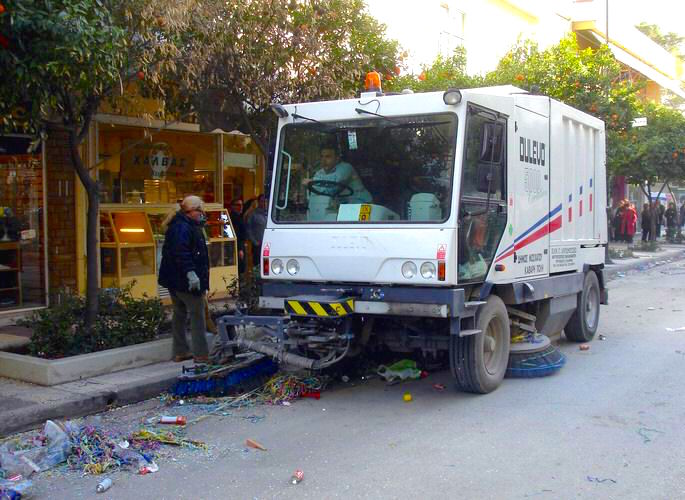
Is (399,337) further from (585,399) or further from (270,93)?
(270,93)

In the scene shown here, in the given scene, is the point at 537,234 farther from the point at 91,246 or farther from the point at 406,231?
the point at 91,246

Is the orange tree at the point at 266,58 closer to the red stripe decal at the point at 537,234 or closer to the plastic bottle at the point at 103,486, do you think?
the red stripe decal at the point at 537,234

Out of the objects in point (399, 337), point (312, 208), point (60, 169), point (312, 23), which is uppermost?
point (312, 23)

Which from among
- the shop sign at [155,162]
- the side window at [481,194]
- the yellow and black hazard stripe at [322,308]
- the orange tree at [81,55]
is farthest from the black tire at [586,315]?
the shop sign at [155,162]

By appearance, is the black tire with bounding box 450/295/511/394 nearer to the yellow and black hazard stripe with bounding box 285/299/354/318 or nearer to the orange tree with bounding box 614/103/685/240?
the yellow and black hazard stripe with bounding box 285/299/354/318

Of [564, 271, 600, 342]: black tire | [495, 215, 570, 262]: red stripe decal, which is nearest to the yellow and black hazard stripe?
[495, 215, 570, 262]: red stripe decal

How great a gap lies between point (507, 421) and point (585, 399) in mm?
1153

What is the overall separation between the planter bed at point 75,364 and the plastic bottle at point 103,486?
246cm

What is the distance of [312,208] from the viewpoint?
726 centimetres

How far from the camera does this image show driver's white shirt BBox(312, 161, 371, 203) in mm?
7055

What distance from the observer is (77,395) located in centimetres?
671

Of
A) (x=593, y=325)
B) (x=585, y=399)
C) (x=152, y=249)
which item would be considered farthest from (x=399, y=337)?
(x=152, y=249)

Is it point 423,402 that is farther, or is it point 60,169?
point 60,169

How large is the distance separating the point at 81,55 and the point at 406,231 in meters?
3.14
